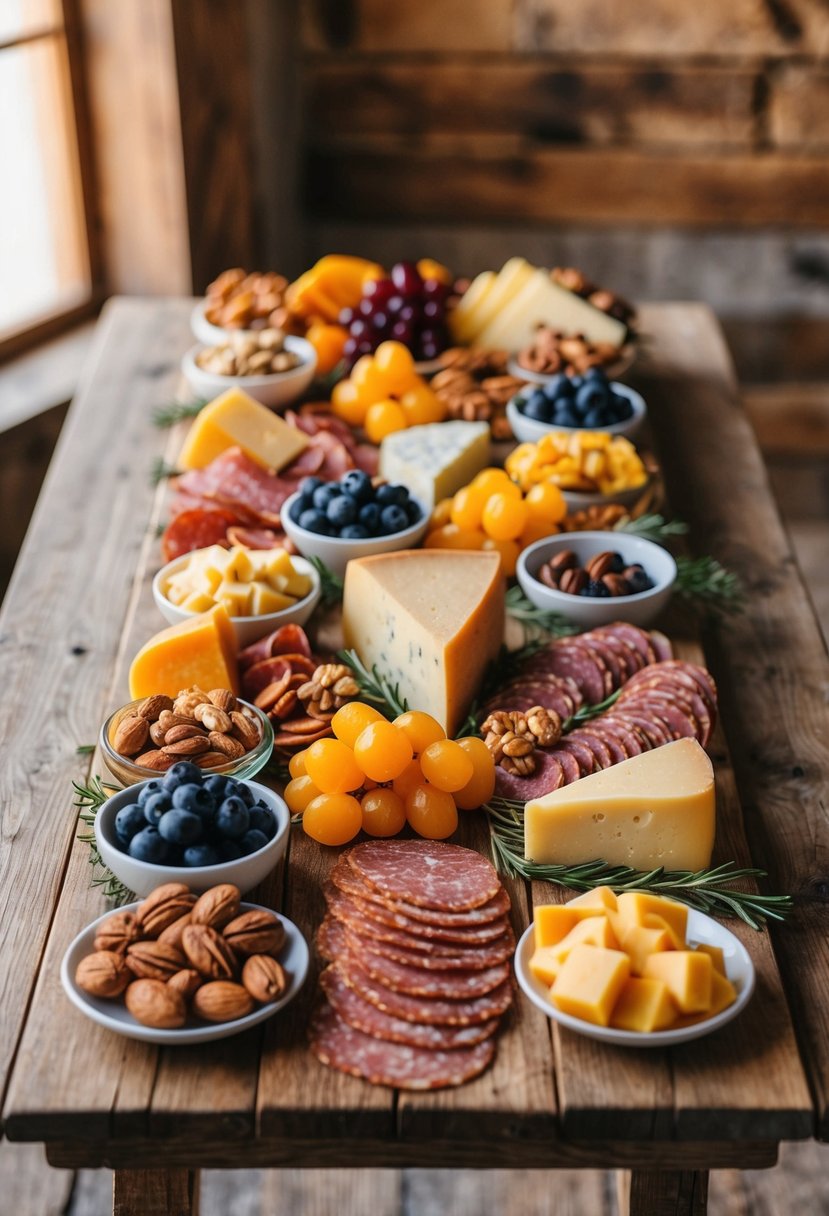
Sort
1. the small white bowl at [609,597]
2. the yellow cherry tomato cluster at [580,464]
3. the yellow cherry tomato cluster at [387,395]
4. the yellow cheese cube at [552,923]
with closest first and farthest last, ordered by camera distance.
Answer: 1. the yellow cheese cube at [552,923]
2. the small white bowl at [609,597]
3. the yellow cherry tomato cluster at [580,464]
4. the yellow cherry tomato cluster at [387,395]

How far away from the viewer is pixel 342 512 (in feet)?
6.55

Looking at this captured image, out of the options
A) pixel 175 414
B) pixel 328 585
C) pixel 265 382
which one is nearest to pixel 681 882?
pixel 328 585

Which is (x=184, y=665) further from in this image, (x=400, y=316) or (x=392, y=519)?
(x=400, y=316)

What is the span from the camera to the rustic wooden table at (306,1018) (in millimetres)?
1191

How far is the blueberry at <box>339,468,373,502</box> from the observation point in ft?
6.61

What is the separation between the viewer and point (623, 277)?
4438 millimetres

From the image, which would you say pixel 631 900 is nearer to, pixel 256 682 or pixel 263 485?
pixel 256 682

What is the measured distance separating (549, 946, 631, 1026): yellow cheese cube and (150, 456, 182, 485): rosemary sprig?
1.39m

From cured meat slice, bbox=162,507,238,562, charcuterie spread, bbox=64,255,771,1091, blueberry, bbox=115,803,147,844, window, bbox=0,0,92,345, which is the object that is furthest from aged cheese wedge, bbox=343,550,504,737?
window, bbox=0,0,92,345

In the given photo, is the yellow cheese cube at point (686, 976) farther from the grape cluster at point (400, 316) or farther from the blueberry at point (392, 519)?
the grape cluster at point (400, 316)

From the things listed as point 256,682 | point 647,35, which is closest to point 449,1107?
point 256,682

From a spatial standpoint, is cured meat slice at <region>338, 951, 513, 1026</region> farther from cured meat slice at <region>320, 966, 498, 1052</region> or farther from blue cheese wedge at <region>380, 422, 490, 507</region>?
blue cheese wedge at <region>380, 422, 490, 507</region>

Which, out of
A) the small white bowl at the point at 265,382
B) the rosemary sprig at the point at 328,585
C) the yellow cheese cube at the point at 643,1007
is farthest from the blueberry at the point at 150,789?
the small white bowl at the point at 265,382

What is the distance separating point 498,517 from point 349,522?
226 mm
